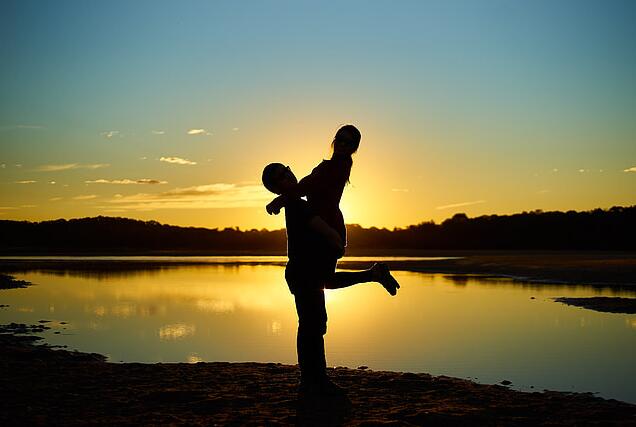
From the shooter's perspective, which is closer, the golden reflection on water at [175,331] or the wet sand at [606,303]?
the golden reflection on water at [175,331]

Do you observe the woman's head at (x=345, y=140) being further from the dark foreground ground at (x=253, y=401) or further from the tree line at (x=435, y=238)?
the tree line at (x=435, y=238)

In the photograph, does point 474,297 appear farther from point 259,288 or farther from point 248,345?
point 248,345

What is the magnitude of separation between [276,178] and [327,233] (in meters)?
0.83

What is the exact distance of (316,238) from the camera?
23.8ft

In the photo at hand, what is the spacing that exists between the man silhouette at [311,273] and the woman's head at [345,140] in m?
0.60

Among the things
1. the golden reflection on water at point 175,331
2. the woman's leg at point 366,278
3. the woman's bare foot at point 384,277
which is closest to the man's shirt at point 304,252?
the woman's leg at point 366,278

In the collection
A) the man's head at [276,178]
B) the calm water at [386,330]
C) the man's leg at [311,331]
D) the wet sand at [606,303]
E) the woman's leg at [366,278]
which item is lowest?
the calm water at [386,330]

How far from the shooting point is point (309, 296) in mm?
7426

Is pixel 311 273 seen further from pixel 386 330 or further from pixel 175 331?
pixel 175 331

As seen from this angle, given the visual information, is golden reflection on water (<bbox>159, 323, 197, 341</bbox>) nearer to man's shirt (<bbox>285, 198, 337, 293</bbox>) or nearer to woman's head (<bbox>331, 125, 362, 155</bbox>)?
man's shirt (<bbox>285, 198, 337, 293</bbox>)

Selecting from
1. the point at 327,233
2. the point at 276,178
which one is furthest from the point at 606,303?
the point at 276,178

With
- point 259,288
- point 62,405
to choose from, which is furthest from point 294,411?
point 259,288

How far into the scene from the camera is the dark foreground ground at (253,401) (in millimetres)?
6535

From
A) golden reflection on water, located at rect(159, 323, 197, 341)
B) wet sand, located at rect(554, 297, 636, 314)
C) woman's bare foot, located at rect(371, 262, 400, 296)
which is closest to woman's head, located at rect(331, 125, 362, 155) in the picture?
woman's bare foot, located at rect(371, 262, 400, 296)
